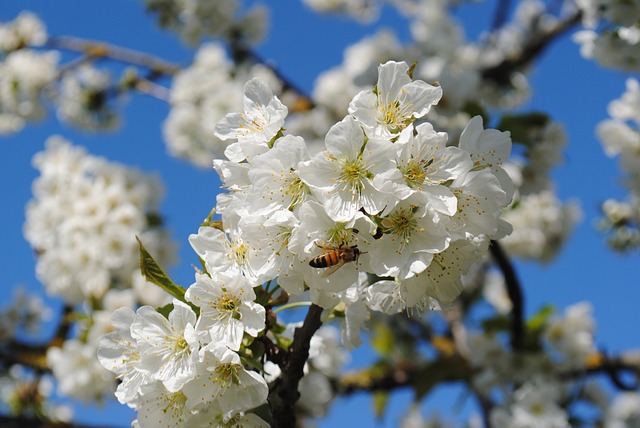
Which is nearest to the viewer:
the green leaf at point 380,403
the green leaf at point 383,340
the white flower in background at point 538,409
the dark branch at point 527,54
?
the white flower in background at point 538,409

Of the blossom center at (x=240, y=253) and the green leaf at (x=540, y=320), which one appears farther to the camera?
the green leaf at (x=540, y=320)

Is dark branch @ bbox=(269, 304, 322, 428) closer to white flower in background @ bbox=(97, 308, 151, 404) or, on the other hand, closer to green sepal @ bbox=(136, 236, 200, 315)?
green sepal @ bbox=(136, 236, 200, 315)

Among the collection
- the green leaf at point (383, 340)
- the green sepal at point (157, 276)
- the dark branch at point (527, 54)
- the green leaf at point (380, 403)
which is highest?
the dark branch at point (527, 54)

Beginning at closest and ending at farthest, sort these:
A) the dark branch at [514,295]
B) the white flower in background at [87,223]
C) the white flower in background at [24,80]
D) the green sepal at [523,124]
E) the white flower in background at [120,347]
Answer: the white flower in background at [120,347] → the green sepal at [523,124] → the dark branch at [514,295] → the white flower in background at [87,223] → the white flower in background at [24,80]

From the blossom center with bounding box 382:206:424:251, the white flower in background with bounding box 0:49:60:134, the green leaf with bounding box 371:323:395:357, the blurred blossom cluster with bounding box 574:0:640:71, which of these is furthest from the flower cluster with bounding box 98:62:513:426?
the white flower in background with bounding box 0:49:60:134

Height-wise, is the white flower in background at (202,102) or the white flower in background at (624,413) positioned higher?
the white flower in background at (202,102)

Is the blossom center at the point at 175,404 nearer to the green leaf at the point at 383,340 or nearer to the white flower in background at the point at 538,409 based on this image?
the white flower in background at the point at 538,409

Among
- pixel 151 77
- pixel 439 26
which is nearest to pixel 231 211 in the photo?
pixel 151 77

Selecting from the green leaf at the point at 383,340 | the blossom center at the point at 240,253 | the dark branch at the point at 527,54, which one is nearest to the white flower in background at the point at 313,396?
the blossom center at the point at 240,253
